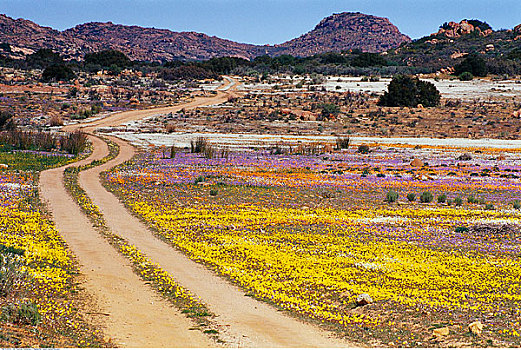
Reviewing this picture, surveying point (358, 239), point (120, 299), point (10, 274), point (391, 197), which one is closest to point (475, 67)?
point (391, 197)

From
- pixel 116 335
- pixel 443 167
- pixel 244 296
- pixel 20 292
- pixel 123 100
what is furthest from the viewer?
pixel 123 100

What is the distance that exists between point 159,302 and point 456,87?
7748 centimetres

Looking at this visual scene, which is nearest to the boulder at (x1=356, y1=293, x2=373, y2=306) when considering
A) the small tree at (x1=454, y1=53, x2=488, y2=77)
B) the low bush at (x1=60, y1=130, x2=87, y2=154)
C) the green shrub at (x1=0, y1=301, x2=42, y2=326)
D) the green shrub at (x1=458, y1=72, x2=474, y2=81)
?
the green shrub at (x1=0, y1=301, x2=42, y2=326)

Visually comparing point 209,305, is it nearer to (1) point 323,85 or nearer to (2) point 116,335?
(2) point 116,335

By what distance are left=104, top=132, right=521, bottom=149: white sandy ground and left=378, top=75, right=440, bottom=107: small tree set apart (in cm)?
1525

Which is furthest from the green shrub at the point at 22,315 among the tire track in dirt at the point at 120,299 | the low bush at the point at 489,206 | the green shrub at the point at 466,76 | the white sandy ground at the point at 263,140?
the green shrub at the point at 466,76

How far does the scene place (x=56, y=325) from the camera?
8.84 m

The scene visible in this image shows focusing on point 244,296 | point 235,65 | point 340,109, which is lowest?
point 244,296

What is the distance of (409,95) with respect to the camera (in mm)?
66688

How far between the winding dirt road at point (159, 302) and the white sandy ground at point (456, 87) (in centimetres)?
6435

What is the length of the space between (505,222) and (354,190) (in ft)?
27.7

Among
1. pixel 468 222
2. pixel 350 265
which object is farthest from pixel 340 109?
pixel 350 265

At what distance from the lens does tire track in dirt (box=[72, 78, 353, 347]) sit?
8.77 metres

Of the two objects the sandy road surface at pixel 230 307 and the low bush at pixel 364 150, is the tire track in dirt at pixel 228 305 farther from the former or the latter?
the low bush at pixel 364 150
